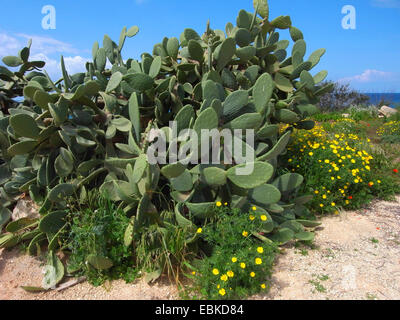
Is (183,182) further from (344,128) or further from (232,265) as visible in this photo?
(344,128)

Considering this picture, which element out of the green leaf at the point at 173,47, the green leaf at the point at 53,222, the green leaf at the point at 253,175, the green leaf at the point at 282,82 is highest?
the green leaf at the point at 173,47

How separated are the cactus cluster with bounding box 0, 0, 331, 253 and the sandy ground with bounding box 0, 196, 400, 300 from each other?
178 millimetres

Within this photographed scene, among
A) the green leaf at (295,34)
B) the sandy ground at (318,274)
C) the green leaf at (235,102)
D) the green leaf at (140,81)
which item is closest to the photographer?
the sandy ground at (318,274)

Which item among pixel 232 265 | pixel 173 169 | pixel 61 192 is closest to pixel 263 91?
pixel 173 169

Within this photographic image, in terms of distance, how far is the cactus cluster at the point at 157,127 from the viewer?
8.12 ft

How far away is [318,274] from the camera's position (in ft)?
7.94

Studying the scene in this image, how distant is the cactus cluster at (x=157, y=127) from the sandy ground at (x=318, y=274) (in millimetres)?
178

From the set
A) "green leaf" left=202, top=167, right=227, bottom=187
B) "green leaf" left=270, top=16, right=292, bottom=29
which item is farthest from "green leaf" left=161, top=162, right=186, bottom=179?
"green leaf" left=270, top=16, right=292, bottom=29

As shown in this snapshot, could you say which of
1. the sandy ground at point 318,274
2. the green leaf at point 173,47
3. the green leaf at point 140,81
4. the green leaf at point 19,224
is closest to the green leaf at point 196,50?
the green leaf at point 173,47

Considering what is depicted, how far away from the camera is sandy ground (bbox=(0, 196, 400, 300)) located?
2.25 meters

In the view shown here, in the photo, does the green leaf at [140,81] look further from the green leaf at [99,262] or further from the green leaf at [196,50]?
the green leaf at [99,262]

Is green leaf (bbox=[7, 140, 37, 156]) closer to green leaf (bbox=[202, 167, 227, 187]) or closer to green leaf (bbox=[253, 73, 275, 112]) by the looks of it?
green leaf (bbox=[202, 167, 227, 187])

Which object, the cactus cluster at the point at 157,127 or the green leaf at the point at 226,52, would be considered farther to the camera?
the green leaf at the point at 226,52
